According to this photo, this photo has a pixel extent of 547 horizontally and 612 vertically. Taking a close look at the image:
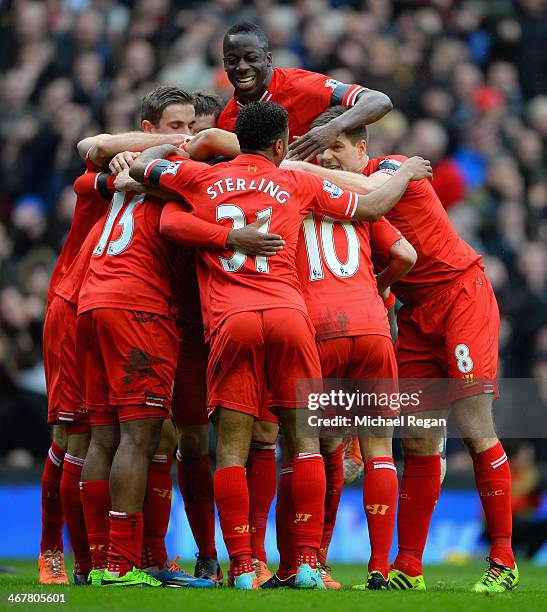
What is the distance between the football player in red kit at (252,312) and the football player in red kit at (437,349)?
1.76 ft

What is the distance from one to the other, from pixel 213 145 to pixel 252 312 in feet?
3.84

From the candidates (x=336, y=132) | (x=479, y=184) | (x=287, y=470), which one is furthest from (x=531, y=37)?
(x=287, y=470)

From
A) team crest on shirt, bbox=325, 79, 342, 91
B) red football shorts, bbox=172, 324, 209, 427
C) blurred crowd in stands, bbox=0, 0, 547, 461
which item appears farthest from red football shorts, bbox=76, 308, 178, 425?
blurred crowd in stands, bbox=0, 0, 547, 461

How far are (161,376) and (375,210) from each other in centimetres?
151

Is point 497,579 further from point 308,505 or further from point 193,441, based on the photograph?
point 193,441

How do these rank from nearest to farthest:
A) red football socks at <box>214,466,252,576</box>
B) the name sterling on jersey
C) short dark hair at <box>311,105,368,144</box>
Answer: red football socks at <box>214,466,252,576</box> < the name sterling on jersey < short dark hair at <box>311,105,368,144</box>

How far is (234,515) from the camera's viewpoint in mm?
6137

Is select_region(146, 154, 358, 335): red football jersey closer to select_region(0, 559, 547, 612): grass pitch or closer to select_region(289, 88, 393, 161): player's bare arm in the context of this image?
select_region(289, 88, 393, 161): player's bare arm

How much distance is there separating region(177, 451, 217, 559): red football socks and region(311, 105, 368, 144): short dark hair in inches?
83.1

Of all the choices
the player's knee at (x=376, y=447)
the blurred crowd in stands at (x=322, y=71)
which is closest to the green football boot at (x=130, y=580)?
the player's knee at (x=376, y=447)

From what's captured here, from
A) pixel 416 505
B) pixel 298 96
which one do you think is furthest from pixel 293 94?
pixel 416 505

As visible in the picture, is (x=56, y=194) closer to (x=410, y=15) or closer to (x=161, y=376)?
(x=410, y=15)

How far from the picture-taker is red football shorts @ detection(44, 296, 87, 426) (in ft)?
23.6

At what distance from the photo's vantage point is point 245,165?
6.54 meters
